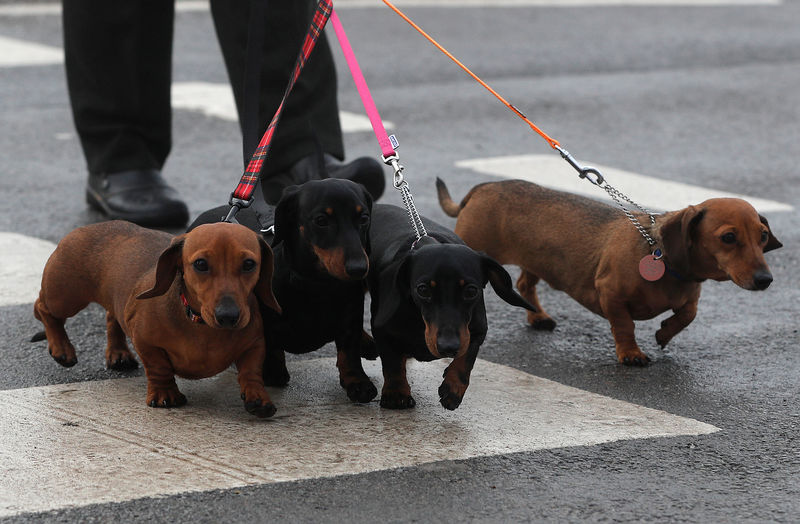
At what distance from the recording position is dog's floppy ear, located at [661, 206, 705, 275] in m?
4.05

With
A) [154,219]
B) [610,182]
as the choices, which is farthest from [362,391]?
[610,182]

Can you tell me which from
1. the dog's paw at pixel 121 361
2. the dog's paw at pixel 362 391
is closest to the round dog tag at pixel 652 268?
the dog's paw at pixel 362 391

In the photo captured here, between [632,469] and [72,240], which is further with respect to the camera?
[72,240]

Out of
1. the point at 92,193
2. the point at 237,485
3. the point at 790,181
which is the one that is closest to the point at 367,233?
the point at 237,485

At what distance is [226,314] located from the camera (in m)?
3.24

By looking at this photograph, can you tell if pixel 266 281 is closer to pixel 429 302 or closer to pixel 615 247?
Answer: pixel 429 302

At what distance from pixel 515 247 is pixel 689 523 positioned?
1.87 metres

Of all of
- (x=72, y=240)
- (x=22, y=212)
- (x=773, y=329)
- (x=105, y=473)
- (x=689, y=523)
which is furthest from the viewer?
(x=22, y=212)

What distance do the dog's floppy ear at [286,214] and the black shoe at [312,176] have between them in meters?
1.59

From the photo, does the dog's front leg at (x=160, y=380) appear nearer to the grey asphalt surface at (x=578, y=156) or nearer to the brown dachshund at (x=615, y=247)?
the grey asphalt surface at (x=578, y=156)

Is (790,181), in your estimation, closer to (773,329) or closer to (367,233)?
(773,329)

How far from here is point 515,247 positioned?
466cm

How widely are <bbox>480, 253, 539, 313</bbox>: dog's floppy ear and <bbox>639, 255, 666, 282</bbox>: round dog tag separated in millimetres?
723

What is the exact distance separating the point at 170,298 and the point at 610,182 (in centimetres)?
392
